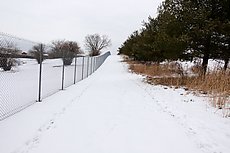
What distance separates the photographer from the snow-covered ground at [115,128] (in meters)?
A: 4.44

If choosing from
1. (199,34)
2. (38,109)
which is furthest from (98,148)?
(199,34)

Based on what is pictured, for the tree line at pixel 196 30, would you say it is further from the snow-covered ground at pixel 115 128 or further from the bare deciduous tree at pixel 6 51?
the bare deciduous tree at pixel 6 51

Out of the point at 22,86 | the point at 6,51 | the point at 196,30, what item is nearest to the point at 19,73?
the point at 22,86

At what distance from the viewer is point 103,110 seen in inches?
286

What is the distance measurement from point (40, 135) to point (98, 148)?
1260 mm

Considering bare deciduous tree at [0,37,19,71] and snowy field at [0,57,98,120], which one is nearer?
bare deciduous tree at [0,37,19,71]

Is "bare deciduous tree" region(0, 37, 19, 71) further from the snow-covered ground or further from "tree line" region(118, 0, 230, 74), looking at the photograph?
"tree line" region(118, 0, 230, 74)

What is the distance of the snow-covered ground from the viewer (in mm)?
4438

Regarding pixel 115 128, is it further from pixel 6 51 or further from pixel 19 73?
pixel 19 73

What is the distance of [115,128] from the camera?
18.2 ft

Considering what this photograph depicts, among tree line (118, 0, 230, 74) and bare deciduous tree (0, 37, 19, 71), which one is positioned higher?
tree line (118, 0, 230, 74)

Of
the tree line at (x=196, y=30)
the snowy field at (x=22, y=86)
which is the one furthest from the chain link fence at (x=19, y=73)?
the tree line at (x=196, y=30)

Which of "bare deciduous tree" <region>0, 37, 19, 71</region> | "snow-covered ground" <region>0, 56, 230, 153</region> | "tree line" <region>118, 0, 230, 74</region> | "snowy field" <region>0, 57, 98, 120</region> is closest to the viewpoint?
"snow-covered ground" <region>0, 56, 230, 153</region>

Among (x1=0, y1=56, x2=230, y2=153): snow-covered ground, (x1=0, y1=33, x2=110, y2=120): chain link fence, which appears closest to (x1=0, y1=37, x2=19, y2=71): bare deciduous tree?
(x1=0, y1=33, x2=110, y2=120): chain link fence
